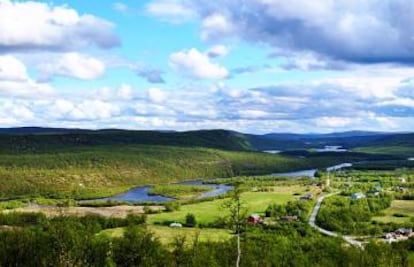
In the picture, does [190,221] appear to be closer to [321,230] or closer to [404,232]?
[321,230]

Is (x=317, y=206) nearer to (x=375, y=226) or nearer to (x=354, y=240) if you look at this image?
(x=375, y=226)

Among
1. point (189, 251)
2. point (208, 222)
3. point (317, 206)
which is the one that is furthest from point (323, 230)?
point (189, 251)

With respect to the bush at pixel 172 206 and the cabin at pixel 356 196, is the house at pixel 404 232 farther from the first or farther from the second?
the bush at pixel 172 206

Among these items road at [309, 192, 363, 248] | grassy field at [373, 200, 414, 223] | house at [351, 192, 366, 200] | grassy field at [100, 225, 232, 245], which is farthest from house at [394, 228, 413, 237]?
house at [351, 192, 366, 200]

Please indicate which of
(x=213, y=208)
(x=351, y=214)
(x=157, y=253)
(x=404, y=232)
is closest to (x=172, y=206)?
(x=213, y=208)

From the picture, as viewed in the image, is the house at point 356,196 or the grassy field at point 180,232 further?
the house at point 356,196

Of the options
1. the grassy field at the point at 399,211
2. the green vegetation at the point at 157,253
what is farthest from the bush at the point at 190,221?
the green vegetation at the point at 157,253
